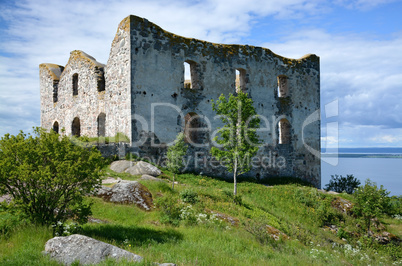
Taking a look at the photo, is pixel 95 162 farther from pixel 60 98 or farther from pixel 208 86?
pixel 60 98

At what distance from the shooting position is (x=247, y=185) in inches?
829

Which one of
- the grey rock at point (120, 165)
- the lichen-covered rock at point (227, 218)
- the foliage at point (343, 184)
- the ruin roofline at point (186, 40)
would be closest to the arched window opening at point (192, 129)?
the ruin roofline at point (186, 40)

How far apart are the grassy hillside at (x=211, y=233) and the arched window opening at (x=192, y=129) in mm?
6252

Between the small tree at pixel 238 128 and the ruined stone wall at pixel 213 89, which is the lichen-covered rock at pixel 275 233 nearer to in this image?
A: the small tree at pixel 238 128

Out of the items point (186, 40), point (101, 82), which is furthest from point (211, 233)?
point (101, 82)

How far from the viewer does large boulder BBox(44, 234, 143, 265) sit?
6.01m

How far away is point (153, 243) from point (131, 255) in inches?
62.5

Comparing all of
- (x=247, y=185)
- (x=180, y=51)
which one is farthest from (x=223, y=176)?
(x=180, y=51)

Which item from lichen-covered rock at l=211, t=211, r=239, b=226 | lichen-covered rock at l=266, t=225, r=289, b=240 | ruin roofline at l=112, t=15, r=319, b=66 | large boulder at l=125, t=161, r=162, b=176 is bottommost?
lichen-covered rock at l=266, t=225, r=289, b=240

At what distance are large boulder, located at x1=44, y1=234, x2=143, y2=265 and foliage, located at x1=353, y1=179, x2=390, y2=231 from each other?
13.9m

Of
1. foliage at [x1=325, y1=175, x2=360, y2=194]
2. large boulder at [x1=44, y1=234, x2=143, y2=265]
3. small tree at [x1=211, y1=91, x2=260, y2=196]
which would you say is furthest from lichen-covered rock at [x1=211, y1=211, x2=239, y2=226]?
foliage at [x1=325, y1=175, x2=360, y2=194]

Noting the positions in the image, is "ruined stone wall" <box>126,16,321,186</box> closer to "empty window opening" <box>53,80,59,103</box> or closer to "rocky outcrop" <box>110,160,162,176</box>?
"rocky outcrop" <box>110,160,162,176</box>

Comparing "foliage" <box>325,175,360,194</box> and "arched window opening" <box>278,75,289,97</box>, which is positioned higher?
"arched window opening" <box>278,75,289,97</box>

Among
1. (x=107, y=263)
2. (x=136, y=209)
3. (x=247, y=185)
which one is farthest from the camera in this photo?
(x=247, y=185)
